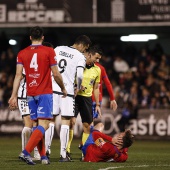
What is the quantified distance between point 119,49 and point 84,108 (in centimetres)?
1317

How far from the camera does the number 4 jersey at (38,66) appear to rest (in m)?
10.6

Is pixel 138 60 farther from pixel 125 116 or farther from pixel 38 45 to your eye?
pixel 38 45

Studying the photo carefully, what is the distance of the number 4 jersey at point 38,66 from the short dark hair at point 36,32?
6.5 inches

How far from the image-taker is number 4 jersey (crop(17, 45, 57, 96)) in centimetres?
1063

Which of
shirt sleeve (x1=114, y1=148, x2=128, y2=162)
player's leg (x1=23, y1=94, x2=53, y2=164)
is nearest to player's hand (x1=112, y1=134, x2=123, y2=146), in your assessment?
shirt sleeve (x1=114, y1=148, x2=128, y2=162)

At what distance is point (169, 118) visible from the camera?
21438 mm

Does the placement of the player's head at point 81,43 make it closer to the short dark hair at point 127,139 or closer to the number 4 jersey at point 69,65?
the number 4 jersey at point 69,65

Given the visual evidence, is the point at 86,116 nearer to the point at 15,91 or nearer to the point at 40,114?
the point at 40,114

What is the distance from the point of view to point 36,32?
34.7ft

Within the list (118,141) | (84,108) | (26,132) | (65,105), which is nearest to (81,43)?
(65,105)

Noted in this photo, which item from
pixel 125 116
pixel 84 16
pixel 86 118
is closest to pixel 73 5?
pixel 84 16

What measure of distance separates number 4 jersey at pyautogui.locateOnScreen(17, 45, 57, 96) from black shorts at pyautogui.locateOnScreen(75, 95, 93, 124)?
7.98ft

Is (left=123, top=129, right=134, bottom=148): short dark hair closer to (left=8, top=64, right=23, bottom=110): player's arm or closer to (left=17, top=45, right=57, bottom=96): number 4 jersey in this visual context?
(left=17, top=45, right=57, bottom=96): number 4 jersey

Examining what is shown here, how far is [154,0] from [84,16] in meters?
2.09
